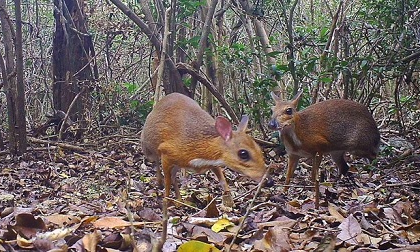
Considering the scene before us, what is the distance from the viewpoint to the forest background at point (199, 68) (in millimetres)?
7273

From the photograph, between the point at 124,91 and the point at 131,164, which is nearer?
the point at 131,164

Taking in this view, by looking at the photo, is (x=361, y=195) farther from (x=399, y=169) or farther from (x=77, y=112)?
(x=77, y=112)

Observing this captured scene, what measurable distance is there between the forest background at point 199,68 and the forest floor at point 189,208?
19.9 inches

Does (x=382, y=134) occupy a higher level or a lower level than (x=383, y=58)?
lower

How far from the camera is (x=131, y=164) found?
7543 mm

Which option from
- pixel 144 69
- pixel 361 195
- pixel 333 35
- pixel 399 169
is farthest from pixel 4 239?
pixel 144 69

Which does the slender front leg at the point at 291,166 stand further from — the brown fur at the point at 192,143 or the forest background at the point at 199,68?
the brown fur at the point at 192,143

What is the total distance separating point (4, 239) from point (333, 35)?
582 cm

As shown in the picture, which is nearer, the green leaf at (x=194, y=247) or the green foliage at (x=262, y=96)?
the green leaf at (x=194, y=247)

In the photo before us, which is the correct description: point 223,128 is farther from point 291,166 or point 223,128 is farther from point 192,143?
point 291,166

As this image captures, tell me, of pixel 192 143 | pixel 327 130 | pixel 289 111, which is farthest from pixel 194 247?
pixel 327 130

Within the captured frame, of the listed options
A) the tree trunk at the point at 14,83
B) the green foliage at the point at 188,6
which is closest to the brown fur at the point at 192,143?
the tree trunk at the point at 14,83

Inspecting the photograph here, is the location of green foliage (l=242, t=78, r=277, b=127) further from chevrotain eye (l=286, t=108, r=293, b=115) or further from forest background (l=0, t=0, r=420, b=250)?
chevrotain eye (l=286, t=108, r=293, b=115)

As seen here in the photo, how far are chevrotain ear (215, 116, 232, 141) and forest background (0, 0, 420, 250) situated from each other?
6.40ft
